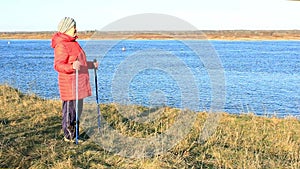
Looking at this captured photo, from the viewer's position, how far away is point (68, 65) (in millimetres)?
5066

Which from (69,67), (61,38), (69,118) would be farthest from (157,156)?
(61,38)

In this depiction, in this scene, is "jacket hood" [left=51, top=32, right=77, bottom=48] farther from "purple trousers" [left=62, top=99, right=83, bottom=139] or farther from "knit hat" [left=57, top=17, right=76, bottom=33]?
"purple trousers" [left=62, top=99, right=83, bottom=139]

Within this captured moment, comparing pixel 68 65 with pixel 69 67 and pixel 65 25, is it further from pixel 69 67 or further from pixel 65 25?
pixel 65 25

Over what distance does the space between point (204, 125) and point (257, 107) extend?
9540 mm

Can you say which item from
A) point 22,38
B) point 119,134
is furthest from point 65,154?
point 22,38

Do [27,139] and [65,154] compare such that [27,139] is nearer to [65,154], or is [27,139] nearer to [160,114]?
[65,154]

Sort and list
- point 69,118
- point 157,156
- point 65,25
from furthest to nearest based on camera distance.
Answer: point 69,118 → point 65,25 → point 157,156

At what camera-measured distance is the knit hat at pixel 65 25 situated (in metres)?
5.02

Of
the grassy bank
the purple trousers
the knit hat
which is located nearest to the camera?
the grassy bank

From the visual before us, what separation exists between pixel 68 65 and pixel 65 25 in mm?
521

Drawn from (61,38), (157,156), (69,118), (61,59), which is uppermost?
(61,38)

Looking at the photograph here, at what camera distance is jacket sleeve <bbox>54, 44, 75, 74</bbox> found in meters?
5.05

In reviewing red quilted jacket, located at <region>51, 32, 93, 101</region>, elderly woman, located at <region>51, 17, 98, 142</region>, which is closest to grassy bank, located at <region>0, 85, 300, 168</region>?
elderly woman, located at <region>51, 17, 98, 142</region>

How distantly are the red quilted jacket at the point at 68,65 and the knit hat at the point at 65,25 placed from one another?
0.07 metres
